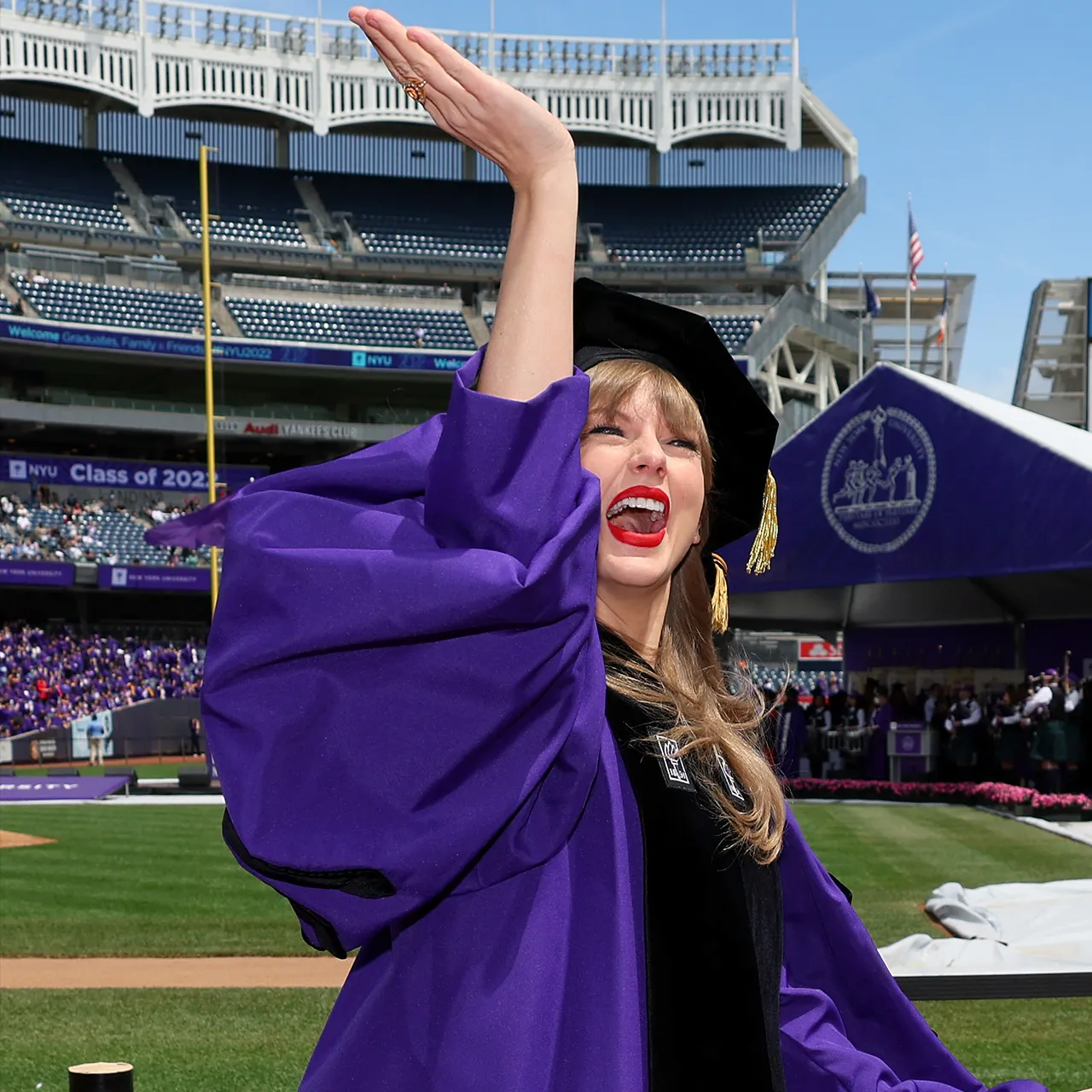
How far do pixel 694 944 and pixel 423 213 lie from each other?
175 ft

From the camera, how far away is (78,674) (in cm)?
3641

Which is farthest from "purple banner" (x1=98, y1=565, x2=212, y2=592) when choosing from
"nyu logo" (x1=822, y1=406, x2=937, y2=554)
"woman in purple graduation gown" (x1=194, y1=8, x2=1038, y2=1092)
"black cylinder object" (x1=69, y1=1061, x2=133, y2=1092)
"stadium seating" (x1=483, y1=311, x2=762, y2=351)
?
"woman in purple graduation gown" (x1=194, y1=8, x2=1038, y2=1092)

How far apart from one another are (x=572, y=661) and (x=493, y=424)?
0.26 meters

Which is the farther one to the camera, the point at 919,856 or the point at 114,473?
the point at 114,473

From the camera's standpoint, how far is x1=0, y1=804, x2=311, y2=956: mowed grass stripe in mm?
9977

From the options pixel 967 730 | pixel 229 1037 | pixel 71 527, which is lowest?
pixel 967 730

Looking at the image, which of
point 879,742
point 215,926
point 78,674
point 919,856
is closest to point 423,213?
point 78,674

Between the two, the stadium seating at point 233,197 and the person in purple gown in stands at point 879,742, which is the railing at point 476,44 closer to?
the stadium seating at point 233,197

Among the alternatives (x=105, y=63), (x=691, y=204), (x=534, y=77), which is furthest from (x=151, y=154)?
(x=691, y=204)

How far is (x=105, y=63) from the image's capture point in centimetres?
4816

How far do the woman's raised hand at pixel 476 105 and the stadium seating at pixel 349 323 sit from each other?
4644 centimetres

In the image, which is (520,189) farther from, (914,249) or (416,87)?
(914,249)

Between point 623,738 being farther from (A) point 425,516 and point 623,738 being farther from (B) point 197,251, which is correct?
(B) point 197,251

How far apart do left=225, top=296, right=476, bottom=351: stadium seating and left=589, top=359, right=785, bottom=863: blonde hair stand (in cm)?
4595
